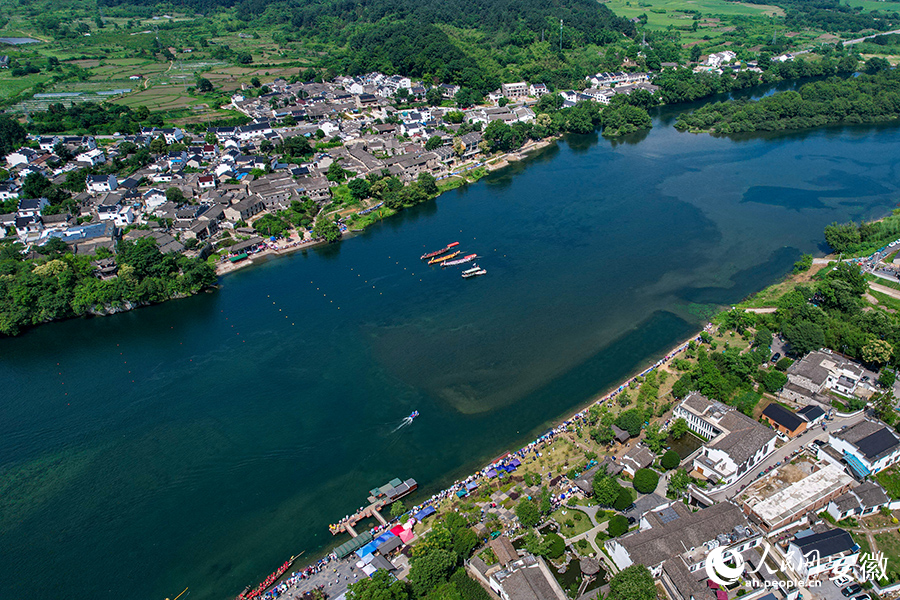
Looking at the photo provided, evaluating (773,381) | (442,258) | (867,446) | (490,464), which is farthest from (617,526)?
(442,258)

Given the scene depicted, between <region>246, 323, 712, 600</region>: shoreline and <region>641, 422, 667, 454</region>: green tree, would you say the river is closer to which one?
<region>246, 323, 712, 600</region>: shoreline

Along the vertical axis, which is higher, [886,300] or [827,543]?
[886,300]

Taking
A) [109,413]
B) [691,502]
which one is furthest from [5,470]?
[691,502]

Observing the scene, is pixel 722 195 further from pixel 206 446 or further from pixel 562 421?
pixel 206 446

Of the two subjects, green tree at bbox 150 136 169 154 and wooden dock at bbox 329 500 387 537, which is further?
green tree at bbox 150 136 169 154

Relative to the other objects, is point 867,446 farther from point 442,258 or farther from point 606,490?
point 442,258

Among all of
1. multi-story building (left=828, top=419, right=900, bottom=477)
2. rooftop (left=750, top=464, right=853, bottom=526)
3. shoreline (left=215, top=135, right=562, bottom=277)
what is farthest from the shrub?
shoreline (left=215, top=135, right=562, bottom=277)

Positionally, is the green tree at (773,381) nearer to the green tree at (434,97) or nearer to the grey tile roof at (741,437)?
the grey tile roof at (741,437)
